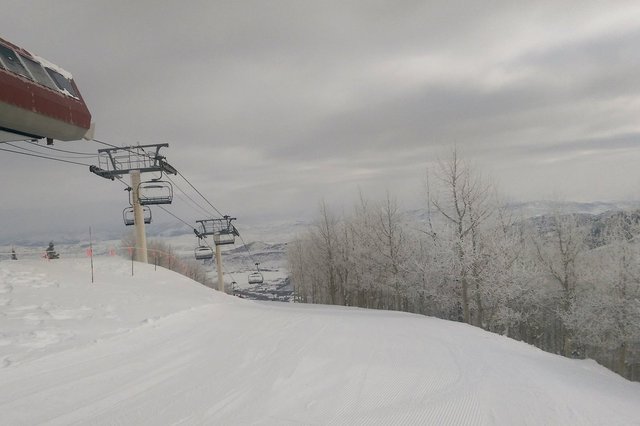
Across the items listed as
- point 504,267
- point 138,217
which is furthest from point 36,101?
point 504,267

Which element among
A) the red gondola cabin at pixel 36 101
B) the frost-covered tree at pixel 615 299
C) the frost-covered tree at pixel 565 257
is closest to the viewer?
the red gondola cabin at pixel 36 101

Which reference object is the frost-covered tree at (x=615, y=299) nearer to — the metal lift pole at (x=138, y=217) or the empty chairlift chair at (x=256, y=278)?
the empty chairlift chair at (x=256, y=278)

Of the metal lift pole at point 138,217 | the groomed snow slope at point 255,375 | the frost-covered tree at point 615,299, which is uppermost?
the metal lift pole at point 138,217

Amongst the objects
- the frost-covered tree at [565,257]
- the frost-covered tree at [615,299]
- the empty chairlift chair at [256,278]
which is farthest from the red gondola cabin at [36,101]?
the frost-covered tree at [565,257]

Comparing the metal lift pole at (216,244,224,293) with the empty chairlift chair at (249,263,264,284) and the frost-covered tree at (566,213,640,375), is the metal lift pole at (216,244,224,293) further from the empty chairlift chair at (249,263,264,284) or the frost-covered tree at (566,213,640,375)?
the frost-covered tree at (566,213,640,375)

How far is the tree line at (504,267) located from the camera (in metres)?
23.4

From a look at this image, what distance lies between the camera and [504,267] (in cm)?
2367

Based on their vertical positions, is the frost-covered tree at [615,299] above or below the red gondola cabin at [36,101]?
below

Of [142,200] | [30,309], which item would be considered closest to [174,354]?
[30,309]

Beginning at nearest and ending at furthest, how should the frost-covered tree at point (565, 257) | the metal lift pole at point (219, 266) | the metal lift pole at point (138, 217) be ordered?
the metal lift pole at point (138, 217) < the frost-covered tree at point (565, 257) < the metal lift pole at point (219, 266)

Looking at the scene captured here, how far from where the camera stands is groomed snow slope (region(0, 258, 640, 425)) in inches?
169

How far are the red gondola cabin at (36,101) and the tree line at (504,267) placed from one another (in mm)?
20338

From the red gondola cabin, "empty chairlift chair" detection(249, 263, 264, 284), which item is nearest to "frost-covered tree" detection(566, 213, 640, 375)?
"empty chairlift chair" detection(249, 263, 264, 284)

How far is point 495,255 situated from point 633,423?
20.5 m
